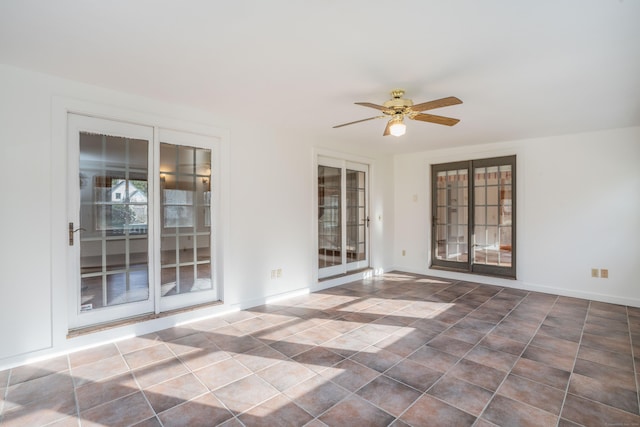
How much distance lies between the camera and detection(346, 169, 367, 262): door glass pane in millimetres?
5711

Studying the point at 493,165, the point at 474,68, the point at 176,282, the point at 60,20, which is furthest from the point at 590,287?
the point at 60,20

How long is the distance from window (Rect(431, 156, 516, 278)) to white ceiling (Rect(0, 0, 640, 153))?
1.82 meters

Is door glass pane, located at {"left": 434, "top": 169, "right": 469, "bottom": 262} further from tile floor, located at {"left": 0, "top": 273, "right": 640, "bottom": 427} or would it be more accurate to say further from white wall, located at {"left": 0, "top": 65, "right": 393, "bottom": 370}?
white wall, located at {"left": 0, "top": 65, "right": 393, "bottom": 370}

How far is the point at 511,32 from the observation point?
2.03 meters

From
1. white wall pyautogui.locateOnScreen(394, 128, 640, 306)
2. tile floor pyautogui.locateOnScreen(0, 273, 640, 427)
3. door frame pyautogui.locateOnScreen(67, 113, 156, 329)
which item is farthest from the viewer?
white wall pyautogui.locateOnScreen(394, 128, 640, 306)

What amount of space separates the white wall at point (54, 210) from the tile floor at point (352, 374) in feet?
0.90

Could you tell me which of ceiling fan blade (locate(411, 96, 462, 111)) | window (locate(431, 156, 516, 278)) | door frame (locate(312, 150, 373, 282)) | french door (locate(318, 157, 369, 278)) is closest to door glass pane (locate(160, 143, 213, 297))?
door frame (locate(312, 150, 373, 282))

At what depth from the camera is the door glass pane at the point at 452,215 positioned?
5.75 meters

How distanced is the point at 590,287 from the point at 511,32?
4.26 metres

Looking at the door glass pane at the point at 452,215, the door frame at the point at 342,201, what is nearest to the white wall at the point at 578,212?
the door glass pane at the point at 452,215

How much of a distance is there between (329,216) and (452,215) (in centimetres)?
237

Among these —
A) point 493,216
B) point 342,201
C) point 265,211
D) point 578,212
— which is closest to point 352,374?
point 265,211

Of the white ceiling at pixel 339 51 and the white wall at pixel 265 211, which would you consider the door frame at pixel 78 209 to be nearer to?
the white wall at pixel 265 211

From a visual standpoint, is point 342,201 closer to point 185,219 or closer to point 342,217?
point 342,217
